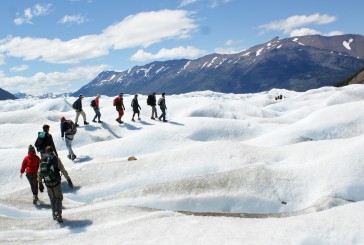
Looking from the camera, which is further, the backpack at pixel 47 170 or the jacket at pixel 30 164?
the jacket at pixel 30 164

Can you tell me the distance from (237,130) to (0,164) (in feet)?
73.4

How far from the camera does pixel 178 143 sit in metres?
31.3

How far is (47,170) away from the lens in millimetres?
14570

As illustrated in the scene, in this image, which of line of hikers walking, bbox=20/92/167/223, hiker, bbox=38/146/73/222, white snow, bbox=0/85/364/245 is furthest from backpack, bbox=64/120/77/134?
hiker, bbox=38/146/73/222

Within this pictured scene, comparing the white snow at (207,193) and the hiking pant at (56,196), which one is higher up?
the hiking pant at (56,196)

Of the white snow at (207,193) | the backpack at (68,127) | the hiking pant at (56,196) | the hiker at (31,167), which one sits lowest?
the white snow at (207,193)

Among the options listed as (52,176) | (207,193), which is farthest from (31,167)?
(207,193)

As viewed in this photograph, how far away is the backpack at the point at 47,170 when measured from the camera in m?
14.5

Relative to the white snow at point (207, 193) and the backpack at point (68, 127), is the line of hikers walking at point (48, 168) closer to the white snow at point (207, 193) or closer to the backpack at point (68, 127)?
the backpack at point (68, 127)

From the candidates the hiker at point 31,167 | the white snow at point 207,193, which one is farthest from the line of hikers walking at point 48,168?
the white snow at point 207,193

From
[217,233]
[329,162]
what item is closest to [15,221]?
[217,233]

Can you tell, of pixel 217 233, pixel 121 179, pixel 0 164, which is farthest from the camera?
pixel 0 164

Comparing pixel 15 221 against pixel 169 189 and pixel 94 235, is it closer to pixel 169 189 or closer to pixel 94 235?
pixel 94 235

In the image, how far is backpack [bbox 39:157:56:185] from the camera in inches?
572
